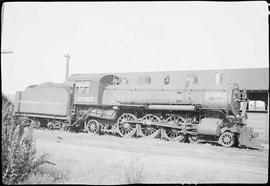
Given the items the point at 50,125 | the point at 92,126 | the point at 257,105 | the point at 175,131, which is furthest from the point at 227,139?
the point at 257,105

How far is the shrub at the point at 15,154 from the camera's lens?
525cm

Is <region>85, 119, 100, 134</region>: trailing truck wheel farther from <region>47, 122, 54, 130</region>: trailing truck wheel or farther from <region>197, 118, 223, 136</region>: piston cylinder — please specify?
<region>197, 118, 223, 136</region>: piston cylinder

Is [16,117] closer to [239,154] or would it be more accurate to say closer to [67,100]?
[239,154]

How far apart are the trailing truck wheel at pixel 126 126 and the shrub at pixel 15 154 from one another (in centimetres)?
885

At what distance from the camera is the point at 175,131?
44.8ft

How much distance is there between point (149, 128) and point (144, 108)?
109cm

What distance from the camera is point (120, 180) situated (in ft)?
20.2

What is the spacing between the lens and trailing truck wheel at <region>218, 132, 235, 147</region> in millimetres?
12305

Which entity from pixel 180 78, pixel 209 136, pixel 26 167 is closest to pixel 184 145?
pixel 209 136

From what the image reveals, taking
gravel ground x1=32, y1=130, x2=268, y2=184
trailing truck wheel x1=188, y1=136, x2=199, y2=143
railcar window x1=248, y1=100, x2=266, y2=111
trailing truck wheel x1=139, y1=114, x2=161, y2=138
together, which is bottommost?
gravel ground x1=32, y1=130, x2=268, y2=184

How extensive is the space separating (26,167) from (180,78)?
1918 centimetres

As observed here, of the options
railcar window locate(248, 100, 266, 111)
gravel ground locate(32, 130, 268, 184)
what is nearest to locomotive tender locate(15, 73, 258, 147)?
gravel ground locate(32, 130, 268, 184)

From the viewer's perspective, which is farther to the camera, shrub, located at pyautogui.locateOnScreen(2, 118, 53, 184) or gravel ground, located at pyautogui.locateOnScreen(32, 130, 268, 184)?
gravel ground, located at pyautogui.locateOnScreen(32, 130, 268, 184)

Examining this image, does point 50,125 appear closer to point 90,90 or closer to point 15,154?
point 90,90
